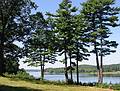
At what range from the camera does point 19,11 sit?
44375 millimetres

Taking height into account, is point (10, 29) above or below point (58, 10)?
below

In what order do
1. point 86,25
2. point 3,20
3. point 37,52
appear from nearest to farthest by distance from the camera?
point 3,20 → point 86,25 → point 37,52

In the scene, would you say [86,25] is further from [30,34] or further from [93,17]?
[30,34]

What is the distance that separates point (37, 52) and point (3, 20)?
19396 mm

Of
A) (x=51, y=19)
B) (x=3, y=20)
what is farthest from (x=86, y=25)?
(x=3, y=20)

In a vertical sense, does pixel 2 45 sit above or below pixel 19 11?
below

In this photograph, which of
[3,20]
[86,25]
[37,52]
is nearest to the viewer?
[3,20]

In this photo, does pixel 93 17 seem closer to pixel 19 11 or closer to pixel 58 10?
pixel 58 10

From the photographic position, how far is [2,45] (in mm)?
44906

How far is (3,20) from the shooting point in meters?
43.8

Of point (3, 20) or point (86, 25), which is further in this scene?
point (86, 25)

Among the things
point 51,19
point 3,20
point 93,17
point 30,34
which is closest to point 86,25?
point 93,17

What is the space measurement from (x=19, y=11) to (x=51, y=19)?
340 inches

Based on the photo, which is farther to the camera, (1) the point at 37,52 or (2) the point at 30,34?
(1) the point at 37,52
